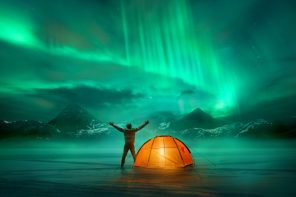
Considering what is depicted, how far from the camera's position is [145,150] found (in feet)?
89.8

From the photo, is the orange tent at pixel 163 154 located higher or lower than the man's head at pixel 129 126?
lower

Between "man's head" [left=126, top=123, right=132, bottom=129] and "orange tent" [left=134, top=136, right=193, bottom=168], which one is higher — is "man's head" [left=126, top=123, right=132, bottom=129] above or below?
above

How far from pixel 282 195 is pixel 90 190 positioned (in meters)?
7.82

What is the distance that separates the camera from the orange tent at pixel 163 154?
2659 centimetres

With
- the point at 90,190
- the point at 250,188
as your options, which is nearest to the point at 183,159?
the point at 250,188

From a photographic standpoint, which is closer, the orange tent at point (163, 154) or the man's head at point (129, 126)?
the orange tent at point (163, 154)

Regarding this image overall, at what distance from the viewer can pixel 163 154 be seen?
26609 mm

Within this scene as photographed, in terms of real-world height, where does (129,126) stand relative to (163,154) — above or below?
above

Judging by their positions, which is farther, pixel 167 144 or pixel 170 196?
pixel 167 144

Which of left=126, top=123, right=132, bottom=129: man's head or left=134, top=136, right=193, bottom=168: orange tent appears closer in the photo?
left=134, top=136, right=193, bottom=168: orange tent

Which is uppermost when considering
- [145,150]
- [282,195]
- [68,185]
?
[145,150]

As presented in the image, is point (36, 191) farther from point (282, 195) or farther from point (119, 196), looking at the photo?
point (282, 195)

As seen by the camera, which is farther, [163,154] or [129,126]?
[129,126]

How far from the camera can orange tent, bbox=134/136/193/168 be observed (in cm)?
2659
